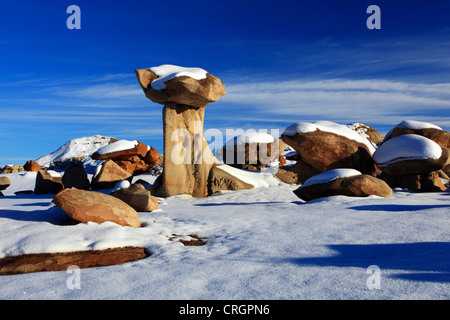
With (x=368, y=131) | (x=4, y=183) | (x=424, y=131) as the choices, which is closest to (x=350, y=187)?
(x=424, y=131)

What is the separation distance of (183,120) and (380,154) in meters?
5.59

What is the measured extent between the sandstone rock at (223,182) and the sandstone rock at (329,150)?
2.14 meters

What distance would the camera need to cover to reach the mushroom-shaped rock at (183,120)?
29.4 feet

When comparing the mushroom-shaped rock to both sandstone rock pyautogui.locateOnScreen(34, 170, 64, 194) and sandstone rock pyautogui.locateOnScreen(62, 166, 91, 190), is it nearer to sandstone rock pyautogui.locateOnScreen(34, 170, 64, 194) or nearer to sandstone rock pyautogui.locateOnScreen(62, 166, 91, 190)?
sandstone rock pyautogui.locateOnScreen(62, 166, 91, 190)

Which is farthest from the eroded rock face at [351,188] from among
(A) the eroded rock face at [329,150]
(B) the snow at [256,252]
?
(A) the eroded rock face at [329,150]

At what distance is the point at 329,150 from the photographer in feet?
34.2

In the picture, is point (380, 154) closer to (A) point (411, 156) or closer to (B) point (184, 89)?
(A) point (411, 156)

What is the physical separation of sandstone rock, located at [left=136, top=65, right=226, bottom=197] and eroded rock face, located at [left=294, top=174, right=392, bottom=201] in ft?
12.4

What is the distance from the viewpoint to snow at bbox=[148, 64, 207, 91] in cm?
891

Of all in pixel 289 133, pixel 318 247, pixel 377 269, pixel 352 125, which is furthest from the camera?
pixel 352 125
